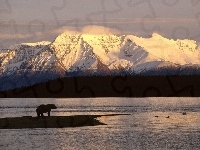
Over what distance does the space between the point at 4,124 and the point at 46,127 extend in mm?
6686

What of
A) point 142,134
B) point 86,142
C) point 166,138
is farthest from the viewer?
point 142,134

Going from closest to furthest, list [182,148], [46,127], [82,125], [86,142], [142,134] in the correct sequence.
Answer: [182,148] < [86,142] < [142,134] < [46,127] < [82,125]

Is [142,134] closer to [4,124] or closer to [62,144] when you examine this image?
[62,144]

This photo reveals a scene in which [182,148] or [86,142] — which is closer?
[182,148]

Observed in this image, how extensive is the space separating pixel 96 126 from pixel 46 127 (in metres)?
7.89

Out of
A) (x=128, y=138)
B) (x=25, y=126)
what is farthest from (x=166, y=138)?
(x=25, y=126)

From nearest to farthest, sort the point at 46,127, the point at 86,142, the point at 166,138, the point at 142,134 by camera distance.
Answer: the point at 86,142 < the point at 166,138 < the point at 142,134 < the point at 46,127

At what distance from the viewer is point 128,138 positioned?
6894cm

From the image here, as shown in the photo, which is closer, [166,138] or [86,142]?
[86,142]

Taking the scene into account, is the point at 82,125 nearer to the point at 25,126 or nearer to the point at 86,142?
the point at 25,126

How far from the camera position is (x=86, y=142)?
64250 mm

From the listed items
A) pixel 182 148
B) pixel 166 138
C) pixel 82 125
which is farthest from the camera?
pixel 82 125

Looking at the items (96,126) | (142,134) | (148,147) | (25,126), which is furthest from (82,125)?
(148,147)

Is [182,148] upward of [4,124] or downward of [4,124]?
downward
